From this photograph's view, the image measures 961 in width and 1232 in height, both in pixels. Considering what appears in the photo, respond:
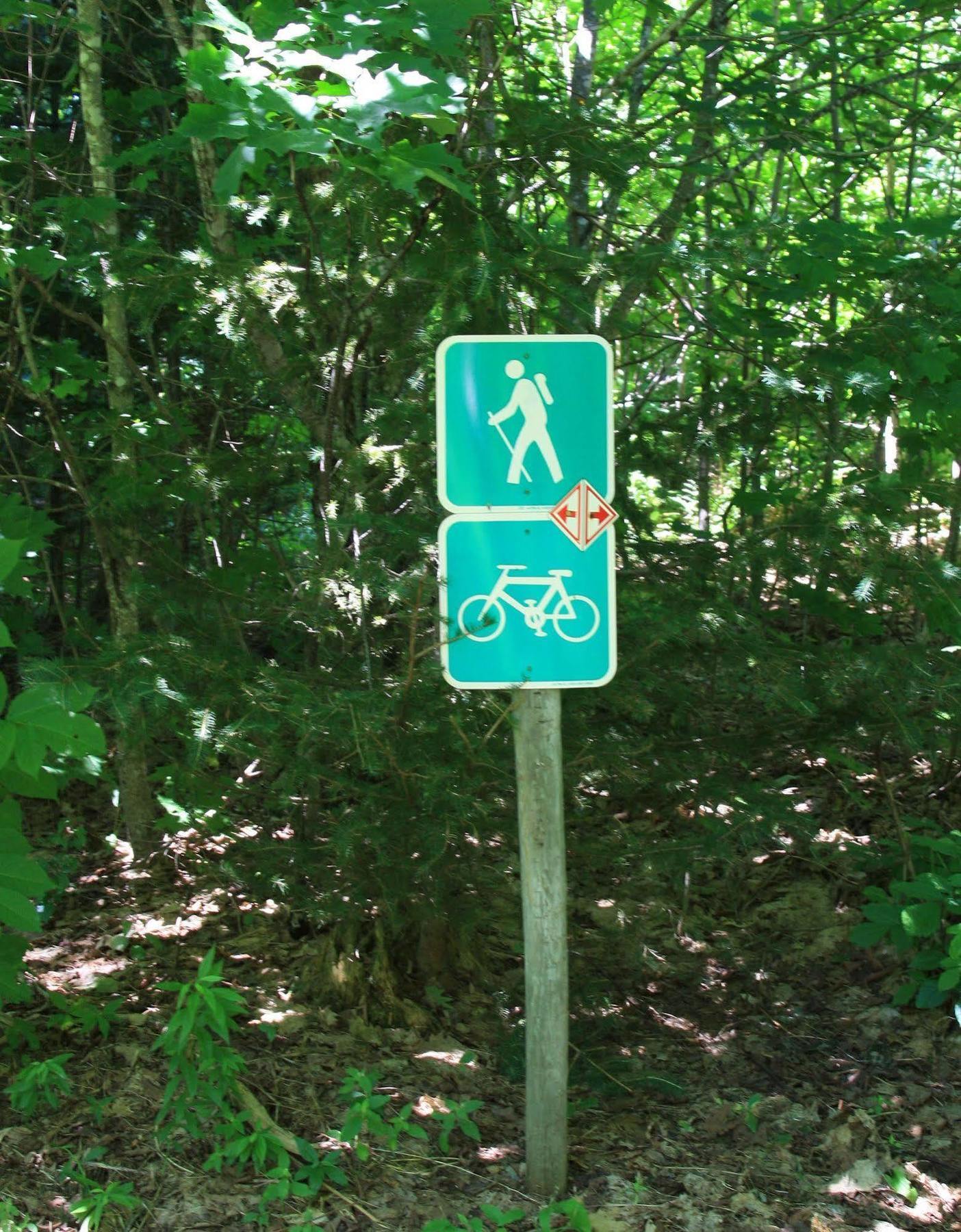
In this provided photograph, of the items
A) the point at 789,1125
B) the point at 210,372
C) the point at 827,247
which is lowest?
the point at 789,1125

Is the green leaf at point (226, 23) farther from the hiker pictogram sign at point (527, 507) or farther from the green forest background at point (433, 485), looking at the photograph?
the hiker pictogram sign at point (527, 507)

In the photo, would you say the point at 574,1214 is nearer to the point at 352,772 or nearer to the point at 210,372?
the point at 352,772

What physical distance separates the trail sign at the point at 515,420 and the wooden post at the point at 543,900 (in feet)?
1.75

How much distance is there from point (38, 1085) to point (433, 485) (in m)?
2.15

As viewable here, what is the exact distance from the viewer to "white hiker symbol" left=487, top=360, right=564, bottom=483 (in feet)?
9.68

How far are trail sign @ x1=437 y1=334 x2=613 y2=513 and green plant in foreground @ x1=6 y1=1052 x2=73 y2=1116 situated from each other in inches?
79.6

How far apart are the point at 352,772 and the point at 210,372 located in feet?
6.88

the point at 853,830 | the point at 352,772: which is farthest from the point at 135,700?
the point at 853,830

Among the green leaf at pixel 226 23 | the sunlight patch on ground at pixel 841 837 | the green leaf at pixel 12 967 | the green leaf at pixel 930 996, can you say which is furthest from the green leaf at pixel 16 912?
the sunlight patch on ground at pixel 841 837

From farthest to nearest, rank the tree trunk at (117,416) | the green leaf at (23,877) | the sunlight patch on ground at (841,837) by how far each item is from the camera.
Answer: the sunlight patch on ground at (841,837) < the tree trunk at (117,416) < the green leaf at (23,877)

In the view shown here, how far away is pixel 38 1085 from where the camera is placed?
3.41m

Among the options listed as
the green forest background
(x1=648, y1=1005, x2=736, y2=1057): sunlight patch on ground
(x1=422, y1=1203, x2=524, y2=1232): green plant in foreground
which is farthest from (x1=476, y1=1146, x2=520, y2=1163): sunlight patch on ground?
(x1=648, y1=1005, x2=736, y2=1057): sunlight patch on ground

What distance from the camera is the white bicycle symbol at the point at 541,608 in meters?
2.93

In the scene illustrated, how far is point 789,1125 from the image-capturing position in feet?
12.8
